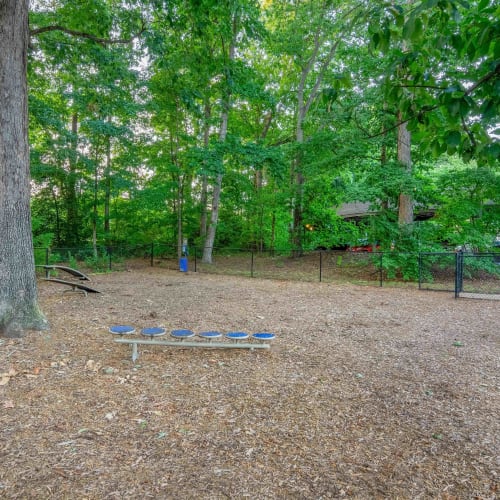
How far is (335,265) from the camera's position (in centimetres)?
1390

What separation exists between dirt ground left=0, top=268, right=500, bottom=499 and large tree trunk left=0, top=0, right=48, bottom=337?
0.43 m

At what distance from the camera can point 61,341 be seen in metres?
4.27

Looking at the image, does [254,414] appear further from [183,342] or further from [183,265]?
[183,265]

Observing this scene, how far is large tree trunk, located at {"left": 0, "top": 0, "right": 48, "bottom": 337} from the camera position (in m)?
4.29

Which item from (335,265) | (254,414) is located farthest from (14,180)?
(335,265)

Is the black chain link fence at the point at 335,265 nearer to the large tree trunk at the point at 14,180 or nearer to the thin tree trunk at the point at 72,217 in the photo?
the thin tree trunk at the point at 72,217

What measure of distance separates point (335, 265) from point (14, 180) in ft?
37.8

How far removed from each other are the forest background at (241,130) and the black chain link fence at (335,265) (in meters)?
0.60

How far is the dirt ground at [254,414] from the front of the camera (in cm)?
210

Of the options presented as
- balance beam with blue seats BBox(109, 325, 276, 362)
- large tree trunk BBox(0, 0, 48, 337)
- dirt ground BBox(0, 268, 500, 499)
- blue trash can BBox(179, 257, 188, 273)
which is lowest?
dirt ground BBox(0, 268, 500, 499)

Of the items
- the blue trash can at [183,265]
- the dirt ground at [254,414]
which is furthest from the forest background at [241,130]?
the blue trash can at [183,265]

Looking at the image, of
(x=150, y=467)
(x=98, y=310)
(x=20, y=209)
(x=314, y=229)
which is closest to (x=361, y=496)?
(x=150, y=467)

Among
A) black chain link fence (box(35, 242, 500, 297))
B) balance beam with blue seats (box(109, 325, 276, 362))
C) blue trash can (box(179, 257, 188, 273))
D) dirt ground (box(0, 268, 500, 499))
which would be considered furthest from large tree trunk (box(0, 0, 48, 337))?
blue trash can (box(179, 257, 188, 273))

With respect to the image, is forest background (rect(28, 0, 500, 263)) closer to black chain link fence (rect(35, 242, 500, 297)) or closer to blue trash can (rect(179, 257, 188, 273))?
black chain link fence (rect(35, 242, 500, 297))
